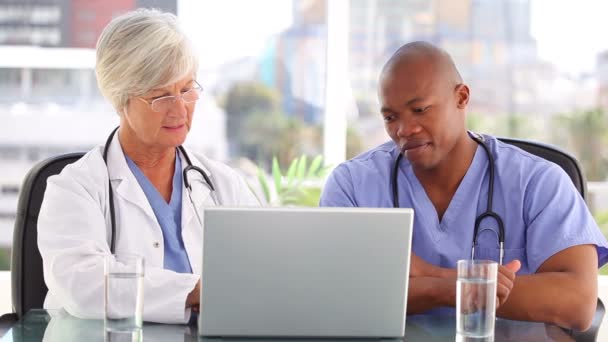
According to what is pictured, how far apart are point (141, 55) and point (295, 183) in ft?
7.28

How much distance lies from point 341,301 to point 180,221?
781 millimetres

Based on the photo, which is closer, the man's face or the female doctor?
the female doctor

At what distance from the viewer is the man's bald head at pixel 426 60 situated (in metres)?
2.45

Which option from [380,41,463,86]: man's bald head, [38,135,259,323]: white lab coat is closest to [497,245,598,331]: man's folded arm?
[380,41,463,86]: man's bald head

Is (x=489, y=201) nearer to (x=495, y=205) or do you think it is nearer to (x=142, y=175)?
(x=495, y=205)

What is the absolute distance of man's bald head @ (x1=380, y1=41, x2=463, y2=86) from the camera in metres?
2.45

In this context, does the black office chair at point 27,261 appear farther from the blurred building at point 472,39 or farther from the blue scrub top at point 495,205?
the blurred building at point 472,39

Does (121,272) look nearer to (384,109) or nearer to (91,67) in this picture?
(384,109)

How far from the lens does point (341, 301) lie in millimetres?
1721

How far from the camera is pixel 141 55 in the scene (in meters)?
2.35

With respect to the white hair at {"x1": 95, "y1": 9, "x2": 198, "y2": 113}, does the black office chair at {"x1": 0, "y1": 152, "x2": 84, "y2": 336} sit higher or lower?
lower

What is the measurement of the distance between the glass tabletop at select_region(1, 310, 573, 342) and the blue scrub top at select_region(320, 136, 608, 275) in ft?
1.19

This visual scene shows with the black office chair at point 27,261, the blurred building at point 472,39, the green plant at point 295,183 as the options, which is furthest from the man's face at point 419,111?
the blurred building at point 472,39

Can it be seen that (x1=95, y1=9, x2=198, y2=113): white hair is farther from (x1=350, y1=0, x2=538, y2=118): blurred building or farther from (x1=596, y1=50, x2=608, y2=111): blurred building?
(x1=596, y1=50, x2=608, y2=111): blurred building
